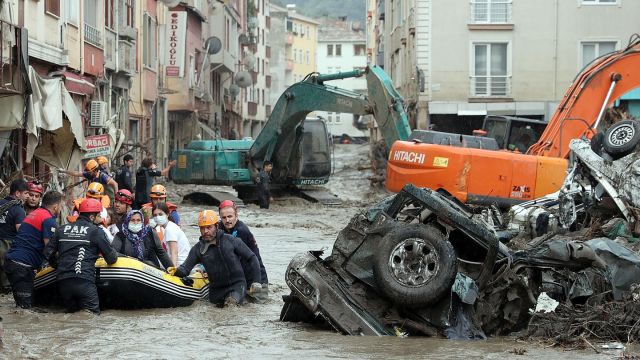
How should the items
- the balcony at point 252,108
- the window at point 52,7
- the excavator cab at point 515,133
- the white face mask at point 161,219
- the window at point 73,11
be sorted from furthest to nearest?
the balcony at point 252,108, the excavator cab at point 515,133, the window at point 73,11, the window at point 52,7, the white face mask at point 161,219

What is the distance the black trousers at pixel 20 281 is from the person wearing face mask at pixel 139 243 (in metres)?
1.29

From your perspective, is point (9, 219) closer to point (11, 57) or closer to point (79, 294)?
point (79, 294)

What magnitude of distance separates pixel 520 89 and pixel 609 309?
1254 inches

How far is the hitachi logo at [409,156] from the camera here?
21.6m

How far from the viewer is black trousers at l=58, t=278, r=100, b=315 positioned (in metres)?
12.4

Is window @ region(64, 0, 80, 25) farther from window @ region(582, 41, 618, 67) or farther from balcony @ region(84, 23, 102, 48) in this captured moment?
window @ region(582, 41, 618, 67)

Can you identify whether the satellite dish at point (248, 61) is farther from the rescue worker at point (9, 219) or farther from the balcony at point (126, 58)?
the rescue worker at point (9, 219)

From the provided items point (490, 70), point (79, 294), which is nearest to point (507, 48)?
point (490, 70)

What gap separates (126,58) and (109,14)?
1.79m

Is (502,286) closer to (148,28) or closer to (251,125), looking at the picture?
(148,28)

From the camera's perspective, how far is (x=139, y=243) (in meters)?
13.7

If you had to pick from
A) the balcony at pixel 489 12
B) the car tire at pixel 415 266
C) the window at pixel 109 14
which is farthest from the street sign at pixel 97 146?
the balcony at pixel 489 12

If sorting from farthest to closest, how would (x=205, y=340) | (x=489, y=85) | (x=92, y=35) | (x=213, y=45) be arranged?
(x=213, y=45), (x=489, y=85), (x=92, y=35), (x=205, y=340)

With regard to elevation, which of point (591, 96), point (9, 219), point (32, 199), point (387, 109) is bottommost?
point (9, 219)
